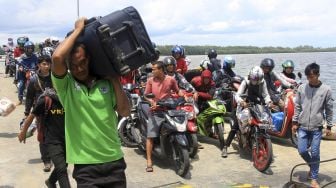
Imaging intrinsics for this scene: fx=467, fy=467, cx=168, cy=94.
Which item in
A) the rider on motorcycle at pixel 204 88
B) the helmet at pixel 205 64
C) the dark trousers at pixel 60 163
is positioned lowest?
the dark trousers at pixel 60 163

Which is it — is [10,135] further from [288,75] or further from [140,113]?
[288,75]

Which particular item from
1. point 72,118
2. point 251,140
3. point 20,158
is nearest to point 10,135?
point 20,158

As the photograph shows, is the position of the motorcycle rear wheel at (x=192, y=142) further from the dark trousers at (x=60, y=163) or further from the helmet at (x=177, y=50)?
the helmet at (x=177, y=50)

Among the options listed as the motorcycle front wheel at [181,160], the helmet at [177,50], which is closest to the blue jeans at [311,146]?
the motorcycle front wheel at [181,160]

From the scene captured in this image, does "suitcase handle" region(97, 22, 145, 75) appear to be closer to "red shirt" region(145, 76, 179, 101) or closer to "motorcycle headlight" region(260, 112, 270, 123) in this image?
"red shirt" region(145, 76, 179, 101)

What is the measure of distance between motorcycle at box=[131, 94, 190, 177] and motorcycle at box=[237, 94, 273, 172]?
108cm

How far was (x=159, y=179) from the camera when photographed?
669 cm

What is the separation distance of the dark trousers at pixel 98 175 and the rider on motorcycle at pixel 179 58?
25.9 ft

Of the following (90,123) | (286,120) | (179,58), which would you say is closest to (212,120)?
(286,120)

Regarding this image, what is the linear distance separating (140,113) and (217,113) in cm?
148

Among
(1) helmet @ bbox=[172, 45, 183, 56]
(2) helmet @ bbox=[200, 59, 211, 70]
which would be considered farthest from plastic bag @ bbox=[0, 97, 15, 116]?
(2) helmet @ bbox=[200, 59, 211, 70]

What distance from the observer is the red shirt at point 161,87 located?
734cm

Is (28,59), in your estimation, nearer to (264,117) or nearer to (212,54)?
(212,54)

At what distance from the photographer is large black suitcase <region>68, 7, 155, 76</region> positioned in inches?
114
